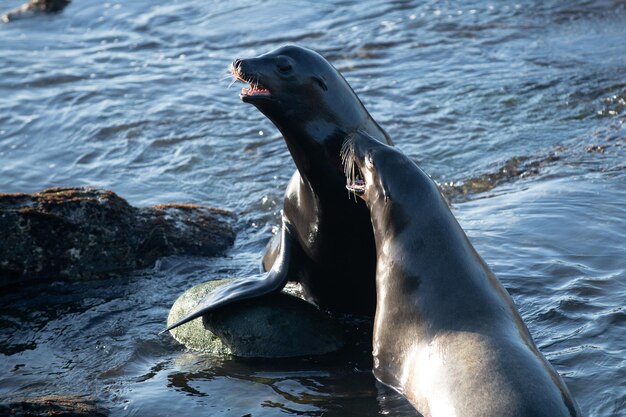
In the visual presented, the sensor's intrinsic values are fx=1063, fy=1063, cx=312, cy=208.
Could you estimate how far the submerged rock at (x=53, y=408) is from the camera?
5363 mm

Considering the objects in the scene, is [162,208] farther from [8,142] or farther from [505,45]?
[505,45]

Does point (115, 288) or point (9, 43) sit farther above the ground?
point (9, 43)

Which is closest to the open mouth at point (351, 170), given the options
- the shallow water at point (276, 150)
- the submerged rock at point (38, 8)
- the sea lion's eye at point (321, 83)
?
the sea lion's eye at point (321, 83)

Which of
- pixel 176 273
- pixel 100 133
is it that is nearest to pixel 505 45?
pixel 100 133

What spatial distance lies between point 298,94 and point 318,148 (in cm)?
38

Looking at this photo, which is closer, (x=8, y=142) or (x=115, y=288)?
(x=115, y=288)

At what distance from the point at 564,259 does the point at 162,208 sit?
3.43 metres

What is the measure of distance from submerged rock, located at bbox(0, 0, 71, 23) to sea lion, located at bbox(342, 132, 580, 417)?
15.0m

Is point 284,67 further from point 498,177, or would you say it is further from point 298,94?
point 498,177

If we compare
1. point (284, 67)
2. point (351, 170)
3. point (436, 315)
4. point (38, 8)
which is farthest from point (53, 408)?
point (38, 8)

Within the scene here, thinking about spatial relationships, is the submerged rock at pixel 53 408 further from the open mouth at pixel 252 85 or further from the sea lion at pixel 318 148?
the open mouth at pixel 252 85

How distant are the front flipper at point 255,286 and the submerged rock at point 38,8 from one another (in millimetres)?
14383

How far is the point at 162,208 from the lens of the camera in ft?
A: 30.0

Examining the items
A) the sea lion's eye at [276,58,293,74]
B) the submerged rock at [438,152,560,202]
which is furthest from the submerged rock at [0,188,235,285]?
the submerged rock at [438,152,560,202]
